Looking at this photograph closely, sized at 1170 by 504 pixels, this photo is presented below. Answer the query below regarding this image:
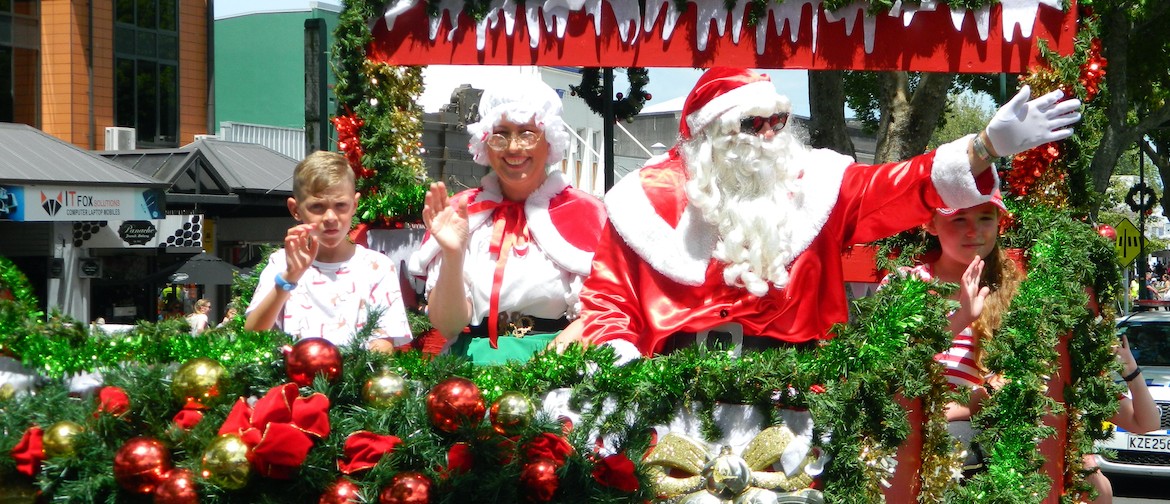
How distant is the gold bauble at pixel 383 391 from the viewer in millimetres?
2412

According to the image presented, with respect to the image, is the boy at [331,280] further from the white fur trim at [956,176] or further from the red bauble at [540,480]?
the white fur trim at [956,176]

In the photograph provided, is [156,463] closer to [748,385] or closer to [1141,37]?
[748,385]

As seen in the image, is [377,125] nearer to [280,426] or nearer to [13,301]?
[13,301]

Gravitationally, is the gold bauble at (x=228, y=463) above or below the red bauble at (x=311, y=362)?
below

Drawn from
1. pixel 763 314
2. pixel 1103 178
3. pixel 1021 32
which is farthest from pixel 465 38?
pixel 1103 178

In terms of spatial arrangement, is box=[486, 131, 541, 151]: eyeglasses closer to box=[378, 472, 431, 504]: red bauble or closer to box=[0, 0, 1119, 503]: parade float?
box=[0, 0, 1119, 503]: parade float

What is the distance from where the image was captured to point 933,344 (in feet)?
8.70

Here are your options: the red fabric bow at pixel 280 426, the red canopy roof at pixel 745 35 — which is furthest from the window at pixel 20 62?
the red fabric bow at pixel 280 426

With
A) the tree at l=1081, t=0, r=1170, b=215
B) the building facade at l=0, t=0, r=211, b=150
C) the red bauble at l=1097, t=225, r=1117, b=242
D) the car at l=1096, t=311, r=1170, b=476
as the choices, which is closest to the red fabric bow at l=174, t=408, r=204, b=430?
the red bauble at l=1097, t=225, r=1117, b=242

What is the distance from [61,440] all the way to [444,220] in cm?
133

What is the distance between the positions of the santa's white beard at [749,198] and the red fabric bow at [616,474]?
1.19 metres

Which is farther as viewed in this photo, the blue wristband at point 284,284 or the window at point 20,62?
the window at point 20,62

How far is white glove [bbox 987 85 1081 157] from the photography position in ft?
10.4

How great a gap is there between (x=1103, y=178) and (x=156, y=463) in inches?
494
